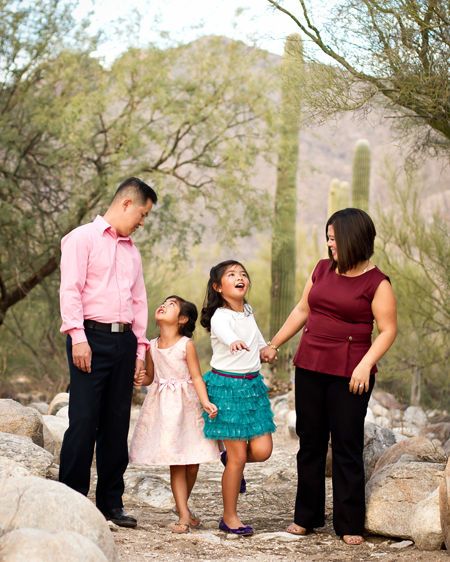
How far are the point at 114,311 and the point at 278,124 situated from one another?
30.4ft

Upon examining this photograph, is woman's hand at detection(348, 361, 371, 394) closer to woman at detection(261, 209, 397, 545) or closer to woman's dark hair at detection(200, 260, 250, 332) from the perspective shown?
woman at detection(261, 209, 397, 545)

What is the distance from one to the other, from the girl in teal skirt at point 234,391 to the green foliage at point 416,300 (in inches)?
316

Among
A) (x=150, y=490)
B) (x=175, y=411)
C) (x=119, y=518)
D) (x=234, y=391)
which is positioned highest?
(x=234, y=391)

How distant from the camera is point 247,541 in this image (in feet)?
18.6

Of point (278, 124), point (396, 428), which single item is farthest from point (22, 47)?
point (396, 428)

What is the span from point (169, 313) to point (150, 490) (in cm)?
185

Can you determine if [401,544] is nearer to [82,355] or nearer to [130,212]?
[82,355]

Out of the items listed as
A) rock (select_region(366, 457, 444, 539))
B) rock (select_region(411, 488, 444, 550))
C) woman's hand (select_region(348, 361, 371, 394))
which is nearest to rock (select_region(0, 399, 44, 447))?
rock (select_region(366, 457, 444, 539))

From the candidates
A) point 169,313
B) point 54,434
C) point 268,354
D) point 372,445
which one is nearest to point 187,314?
point 169,313

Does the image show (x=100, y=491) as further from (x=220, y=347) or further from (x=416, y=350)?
(x=416, y=350)

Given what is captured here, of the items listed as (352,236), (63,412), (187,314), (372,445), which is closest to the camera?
(352,236)

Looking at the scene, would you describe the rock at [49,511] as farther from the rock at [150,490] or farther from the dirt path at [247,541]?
the rock at [150,490]

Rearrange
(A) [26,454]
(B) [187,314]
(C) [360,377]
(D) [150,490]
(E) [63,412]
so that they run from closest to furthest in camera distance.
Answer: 1. (C) [360,377]
2. (B) [187,314]
3. (A) [26,454]
4. (D) [150,490]
5. (E) [63,412]

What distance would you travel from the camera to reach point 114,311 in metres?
5.57
